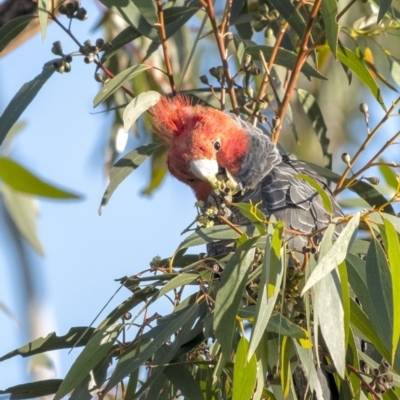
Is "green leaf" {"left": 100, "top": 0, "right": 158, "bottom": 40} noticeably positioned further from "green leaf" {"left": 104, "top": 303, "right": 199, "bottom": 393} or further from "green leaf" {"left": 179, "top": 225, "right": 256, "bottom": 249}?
"green leaf" {"left": 104, "top": 303, "right": 199, "bottom": 393}

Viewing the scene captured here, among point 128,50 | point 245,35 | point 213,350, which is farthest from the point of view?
point 128,50

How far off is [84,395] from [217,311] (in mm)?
435

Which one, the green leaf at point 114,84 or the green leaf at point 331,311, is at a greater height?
the green leaf at point 114,84

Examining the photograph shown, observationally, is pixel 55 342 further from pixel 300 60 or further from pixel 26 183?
pixel 300 60

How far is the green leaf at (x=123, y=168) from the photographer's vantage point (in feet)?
7.45

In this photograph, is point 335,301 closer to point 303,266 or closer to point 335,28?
point 303,266

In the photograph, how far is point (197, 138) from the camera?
2.59m

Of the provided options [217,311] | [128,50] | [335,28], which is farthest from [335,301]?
[128,50]

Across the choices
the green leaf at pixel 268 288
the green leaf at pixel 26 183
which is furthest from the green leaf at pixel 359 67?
the green leaf at pixel 26 183

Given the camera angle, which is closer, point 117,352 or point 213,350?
point 213,350

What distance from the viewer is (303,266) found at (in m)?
1.79

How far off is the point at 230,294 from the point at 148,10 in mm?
886

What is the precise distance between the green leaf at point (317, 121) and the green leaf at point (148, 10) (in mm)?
679

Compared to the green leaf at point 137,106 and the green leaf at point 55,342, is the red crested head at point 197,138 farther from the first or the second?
the green leaf at point 55,342
